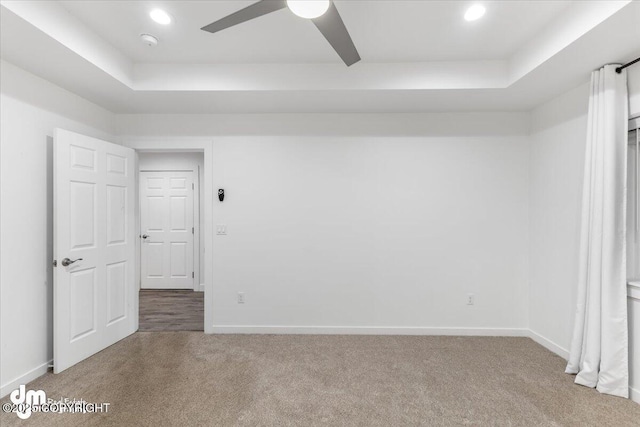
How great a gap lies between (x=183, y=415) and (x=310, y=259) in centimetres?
178

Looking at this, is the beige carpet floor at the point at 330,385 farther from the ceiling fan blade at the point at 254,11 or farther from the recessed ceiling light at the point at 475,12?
the recessed ceiling light at the point at 475,12

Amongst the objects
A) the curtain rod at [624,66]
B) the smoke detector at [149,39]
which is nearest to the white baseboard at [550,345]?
the curtain rod at [624,66]

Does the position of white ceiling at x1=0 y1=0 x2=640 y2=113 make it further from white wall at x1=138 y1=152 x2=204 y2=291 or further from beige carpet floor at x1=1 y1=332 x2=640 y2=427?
beige carpet floor at x1=1 y1=332 x2=640 y2=427

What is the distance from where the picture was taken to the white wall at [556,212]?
2.58 metres

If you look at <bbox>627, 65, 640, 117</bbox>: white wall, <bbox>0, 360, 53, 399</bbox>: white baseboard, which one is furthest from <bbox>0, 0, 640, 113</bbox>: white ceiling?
<bbox>0, 360, 53, 399</bbox>: white baseboard

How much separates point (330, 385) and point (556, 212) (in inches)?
104

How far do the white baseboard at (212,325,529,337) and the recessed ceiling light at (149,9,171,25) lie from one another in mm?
2898

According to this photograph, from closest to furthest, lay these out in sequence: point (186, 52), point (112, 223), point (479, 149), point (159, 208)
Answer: point (186, 52) < point (112, 223) < point (479, 149) < point (159, 208)

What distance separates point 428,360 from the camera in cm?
264

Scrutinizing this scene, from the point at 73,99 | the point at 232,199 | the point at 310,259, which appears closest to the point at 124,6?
the point at 73,99

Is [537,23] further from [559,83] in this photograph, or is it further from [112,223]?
[112,223]

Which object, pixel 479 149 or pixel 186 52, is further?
pixel 479 149

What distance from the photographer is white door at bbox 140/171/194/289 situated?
5.15 metres

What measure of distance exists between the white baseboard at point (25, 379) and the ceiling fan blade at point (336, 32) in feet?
10.7
